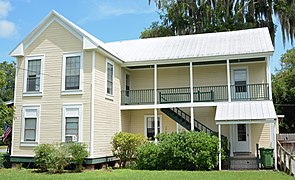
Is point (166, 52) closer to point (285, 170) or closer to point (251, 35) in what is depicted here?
point (251, 35)

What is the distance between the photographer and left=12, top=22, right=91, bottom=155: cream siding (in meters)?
16.7

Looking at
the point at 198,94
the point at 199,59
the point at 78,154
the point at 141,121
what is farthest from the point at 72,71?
the point at 198,94

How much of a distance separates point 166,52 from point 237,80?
458cm

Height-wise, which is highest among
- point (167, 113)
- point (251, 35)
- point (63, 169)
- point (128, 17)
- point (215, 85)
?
point (128, 17)

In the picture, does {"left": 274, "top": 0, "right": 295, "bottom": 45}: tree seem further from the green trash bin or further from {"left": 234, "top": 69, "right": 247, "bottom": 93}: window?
the green trash bin

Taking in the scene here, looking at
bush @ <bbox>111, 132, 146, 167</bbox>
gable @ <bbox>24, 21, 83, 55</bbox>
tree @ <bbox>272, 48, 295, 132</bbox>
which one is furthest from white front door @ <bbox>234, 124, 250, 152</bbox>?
tree @ <bbox>272, 48, 295, 132</bbox>

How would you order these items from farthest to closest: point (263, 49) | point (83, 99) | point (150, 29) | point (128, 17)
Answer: point (150, 29) → point (128, 17) → point (263, 49) → point (83, 99)

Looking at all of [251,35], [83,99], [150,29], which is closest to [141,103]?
[83,99]

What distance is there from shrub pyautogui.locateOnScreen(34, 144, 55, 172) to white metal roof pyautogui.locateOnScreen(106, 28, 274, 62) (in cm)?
722

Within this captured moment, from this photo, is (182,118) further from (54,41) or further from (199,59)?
(54,41)

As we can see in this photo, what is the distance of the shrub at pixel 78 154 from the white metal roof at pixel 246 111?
260 inches

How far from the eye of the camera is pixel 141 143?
1786 cm

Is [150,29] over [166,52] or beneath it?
over

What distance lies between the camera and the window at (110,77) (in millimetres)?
18337
